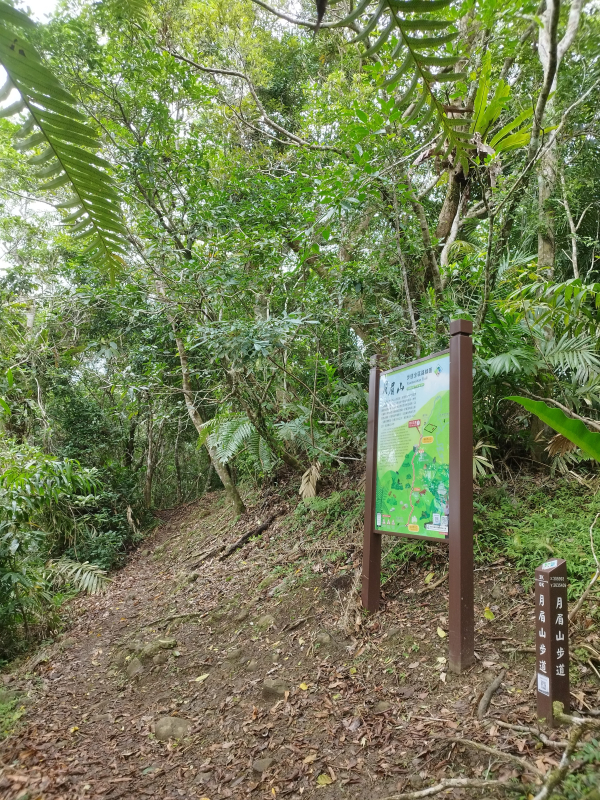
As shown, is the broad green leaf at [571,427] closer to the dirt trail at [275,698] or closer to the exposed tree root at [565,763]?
the exposed tree root at [565,763]

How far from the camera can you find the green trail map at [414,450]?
9.26 ft

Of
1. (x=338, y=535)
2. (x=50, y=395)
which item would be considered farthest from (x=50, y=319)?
(x=338, y=535)

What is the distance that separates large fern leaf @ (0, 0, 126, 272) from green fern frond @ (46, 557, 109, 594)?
6.54m

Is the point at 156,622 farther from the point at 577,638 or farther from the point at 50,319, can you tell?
the point at 50,319

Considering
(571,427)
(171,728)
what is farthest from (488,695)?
(171,728)

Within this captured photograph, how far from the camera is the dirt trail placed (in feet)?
7.00

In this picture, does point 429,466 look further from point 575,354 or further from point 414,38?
point 414,38

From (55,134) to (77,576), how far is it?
6793 mm

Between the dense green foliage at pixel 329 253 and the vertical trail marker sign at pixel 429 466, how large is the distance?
0.72 meters

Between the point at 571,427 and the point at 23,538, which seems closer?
the point at 571,427

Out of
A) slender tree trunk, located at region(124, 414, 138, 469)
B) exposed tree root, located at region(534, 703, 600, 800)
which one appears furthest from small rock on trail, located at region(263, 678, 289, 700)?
slender tree trunk, located at region(124, 414, 138, 469)

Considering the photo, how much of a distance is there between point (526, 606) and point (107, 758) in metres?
2.65

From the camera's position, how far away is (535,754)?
70.1 inches

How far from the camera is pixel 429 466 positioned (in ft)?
9.58
